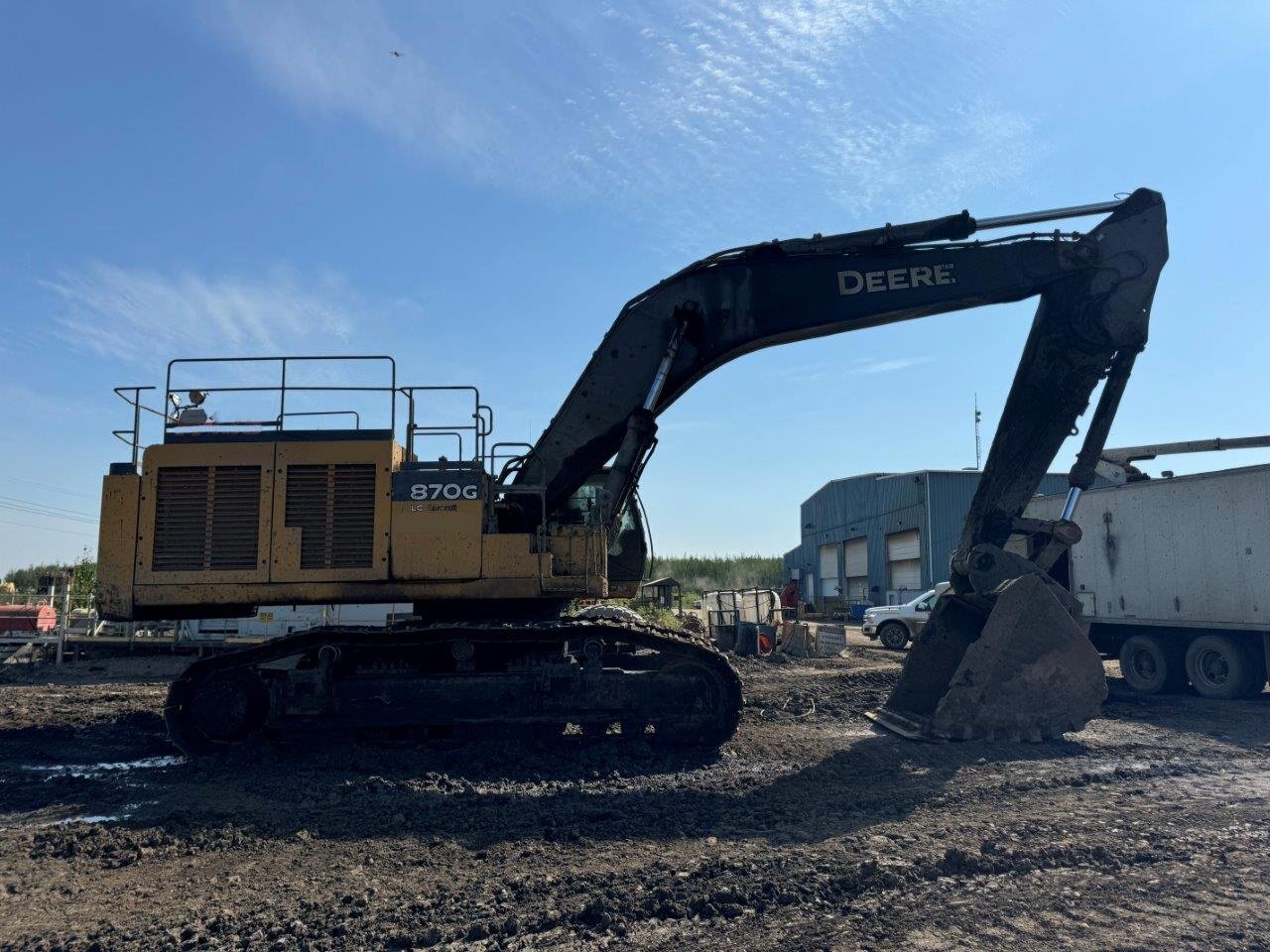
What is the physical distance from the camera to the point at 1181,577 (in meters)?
14.6

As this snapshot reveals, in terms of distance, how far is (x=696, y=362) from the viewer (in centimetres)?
927

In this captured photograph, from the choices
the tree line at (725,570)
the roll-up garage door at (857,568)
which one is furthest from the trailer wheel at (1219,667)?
the tree line at (725,570)

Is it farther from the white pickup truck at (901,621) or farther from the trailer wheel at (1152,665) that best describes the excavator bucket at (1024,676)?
the white pickup truck at (901,621)

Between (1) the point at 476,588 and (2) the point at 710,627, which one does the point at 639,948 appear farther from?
(2) the point at 710,627

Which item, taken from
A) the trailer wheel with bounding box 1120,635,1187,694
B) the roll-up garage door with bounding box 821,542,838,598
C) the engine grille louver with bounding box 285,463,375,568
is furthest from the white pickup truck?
the roll-up garage door with bounding box 821,542,838,598

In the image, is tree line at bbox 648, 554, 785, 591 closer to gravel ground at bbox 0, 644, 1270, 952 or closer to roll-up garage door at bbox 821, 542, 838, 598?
roll-up garage door at bbox 821, 542, 838, 598

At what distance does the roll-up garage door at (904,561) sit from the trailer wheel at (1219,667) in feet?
72.0

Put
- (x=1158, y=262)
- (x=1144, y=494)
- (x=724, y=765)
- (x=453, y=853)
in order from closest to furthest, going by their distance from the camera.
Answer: (x=453, y=853) → (x=724, y=765) → (x=1158, y=262) → (x=1144, y=494)

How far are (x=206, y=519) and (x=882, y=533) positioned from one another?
35.4 meters

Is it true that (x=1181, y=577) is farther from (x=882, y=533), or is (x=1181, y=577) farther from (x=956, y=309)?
(x=882, y=533)

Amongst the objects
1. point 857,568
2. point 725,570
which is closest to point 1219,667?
point 857,568

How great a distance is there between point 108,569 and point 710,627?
16.1 metres

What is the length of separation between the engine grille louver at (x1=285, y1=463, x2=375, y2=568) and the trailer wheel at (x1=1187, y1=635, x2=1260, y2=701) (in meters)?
12.7

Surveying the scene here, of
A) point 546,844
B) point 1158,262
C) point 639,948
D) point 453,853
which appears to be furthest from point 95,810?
point 1158,262
